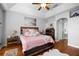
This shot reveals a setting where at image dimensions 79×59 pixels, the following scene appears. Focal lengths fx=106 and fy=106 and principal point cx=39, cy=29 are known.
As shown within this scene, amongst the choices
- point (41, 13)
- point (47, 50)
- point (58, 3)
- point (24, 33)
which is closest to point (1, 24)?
point (24, 33)

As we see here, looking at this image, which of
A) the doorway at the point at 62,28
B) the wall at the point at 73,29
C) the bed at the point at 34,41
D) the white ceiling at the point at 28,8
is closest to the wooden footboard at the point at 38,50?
the bed at the point at 34,41

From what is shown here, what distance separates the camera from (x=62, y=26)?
1768 mm

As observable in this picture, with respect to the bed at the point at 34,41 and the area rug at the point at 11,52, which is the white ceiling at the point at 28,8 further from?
the area rug at the point at 11,52

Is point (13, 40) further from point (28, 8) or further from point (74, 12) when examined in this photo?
point (74, 12)

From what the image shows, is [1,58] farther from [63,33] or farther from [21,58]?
[63,33]

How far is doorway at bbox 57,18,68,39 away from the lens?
5.75ft

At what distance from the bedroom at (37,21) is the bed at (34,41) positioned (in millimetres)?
52

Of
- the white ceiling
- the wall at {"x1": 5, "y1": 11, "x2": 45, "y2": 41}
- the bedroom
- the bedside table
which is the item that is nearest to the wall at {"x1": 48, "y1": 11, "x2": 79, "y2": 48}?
the bedroom

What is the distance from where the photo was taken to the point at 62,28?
177 centimetres

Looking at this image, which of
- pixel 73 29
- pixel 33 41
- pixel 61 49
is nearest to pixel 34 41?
pixel 33 41

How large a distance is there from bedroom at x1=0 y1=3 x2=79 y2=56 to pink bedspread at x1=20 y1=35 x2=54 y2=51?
0.22 feet

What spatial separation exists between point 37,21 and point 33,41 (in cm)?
35

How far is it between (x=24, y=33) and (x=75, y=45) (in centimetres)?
85

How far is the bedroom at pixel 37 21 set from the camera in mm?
1715
